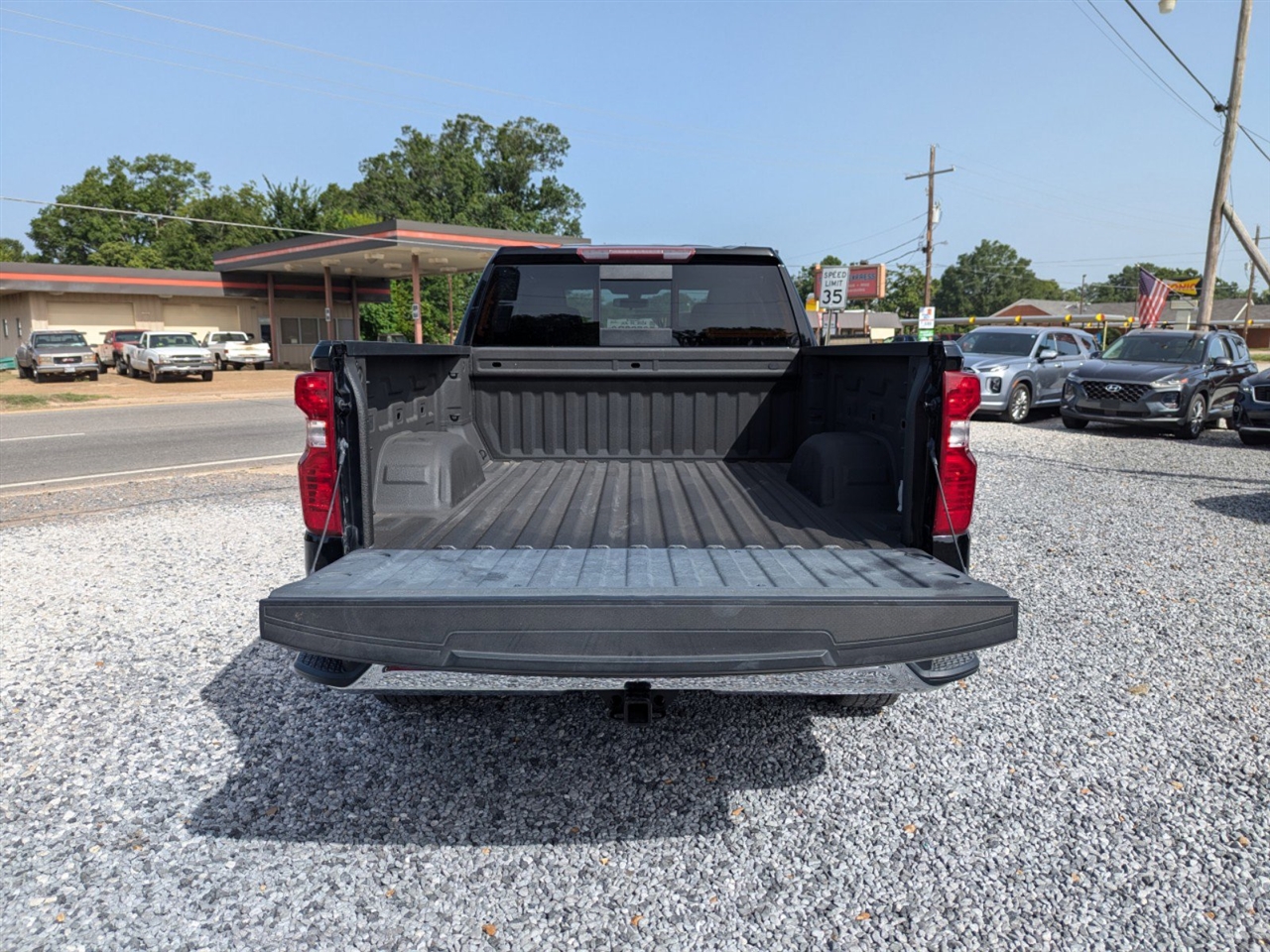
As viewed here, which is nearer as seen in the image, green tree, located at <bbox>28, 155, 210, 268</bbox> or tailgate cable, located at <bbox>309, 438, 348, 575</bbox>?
tailgate cable, located at <bbox>309, 438, 348, 575</bbox>

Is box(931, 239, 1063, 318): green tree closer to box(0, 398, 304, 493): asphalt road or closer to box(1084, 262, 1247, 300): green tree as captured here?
box(1084, 262, 1247, 300): green tree

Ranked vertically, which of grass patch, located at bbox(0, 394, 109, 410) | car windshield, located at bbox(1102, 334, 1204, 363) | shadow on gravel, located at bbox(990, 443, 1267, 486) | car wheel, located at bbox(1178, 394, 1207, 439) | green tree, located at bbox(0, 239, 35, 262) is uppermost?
green tree, located at bbox(0, 239, 35, 262)

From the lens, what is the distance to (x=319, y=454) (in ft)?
9.72

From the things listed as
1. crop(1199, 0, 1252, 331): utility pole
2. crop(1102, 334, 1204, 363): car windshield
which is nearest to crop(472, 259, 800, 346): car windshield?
crop(1102, 334, 1204, 363): car windshield

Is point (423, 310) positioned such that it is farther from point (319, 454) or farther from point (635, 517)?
point (319, 454)

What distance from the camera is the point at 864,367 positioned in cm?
384

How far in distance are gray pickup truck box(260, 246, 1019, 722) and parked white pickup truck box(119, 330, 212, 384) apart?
27.8 meters

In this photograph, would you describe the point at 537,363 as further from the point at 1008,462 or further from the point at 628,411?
the point at 1008,462

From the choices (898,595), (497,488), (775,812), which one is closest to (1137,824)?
(775,812)

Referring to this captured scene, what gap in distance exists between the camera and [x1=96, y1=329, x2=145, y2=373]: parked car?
33.7 metres

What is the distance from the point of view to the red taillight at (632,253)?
480 cm

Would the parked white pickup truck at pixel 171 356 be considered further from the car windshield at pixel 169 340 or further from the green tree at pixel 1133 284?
the green tree at pixel 1133 284

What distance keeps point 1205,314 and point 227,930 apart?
915 inches

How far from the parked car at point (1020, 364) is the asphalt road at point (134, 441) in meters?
12.1
